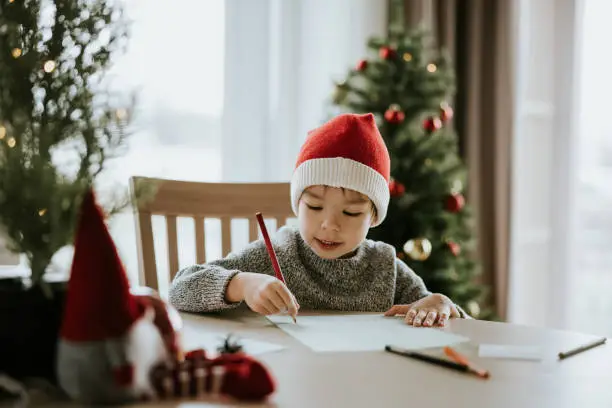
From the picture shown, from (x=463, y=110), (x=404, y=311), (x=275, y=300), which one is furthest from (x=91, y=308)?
(x=463, y=110)

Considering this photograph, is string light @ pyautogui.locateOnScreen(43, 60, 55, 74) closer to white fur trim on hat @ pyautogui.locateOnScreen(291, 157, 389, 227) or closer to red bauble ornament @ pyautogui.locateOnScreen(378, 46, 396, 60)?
white fur trim on hat @ pyautogui.locateOnScreen(291, 157, 389, 227)

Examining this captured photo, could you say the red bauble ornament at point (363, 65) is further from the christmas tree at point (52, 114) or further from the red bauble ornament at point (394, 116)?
the christmas tree at point (52, 114)

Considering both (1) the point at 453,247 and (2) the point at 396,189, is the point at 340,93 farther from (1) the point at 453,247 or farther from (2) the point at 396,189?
(1) the point at 453,247

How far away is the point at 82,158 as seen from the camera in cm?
74

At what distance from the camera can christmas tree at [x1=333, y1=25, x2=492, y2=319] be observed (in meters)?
2.57

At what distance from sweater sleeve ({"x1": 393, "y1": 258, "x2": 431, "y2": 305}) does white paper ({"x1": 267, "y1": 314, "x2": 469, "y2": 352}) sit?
0.22 metres

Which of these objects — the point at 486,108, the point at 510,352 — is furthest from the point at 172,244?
the point at 486,108

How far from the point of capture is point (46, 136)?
0.71 m

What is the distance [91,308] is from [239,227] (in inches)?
86.6

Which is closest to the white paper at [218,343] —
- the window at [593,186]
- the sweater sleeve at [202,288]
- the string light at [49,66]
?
the sweater sleeve at [202,288]

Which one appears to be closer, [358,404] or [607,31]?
[358,404]

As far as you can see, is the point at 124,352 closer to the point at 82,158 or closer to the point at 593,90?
the point at 82,158

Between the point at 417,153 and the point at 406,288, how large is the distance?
115 centimetres

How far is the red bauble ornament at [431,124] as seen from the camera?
2.58m
